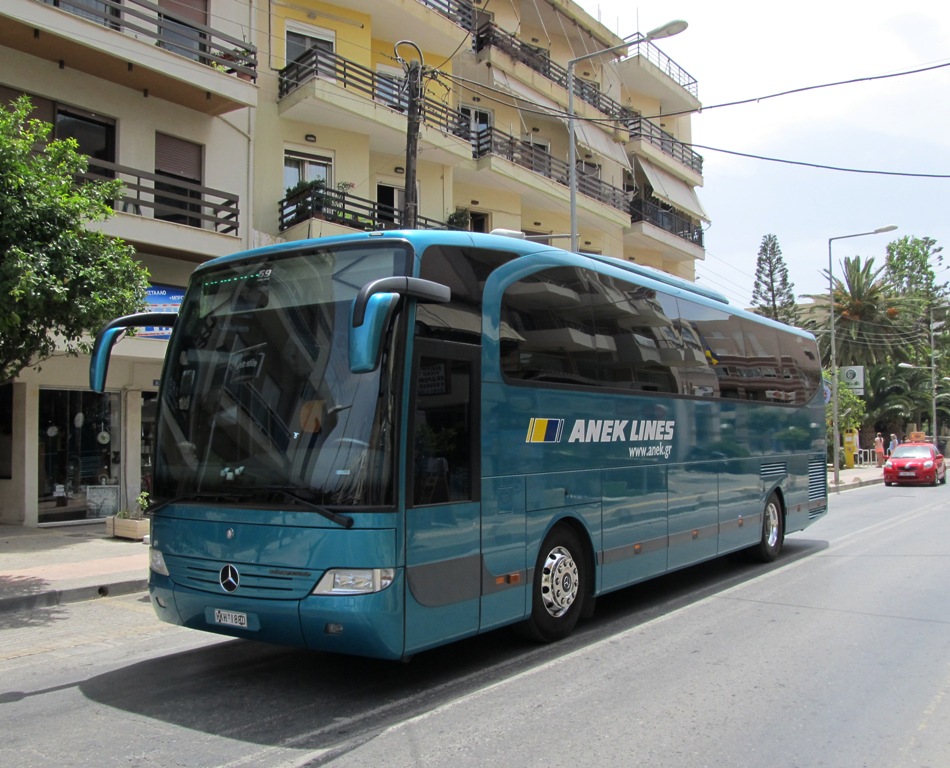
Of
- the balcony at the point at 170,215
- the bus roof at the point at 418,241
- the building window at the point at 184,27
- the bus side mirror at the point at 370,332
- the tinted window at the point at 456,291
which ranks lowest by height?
the bus side mirror at the point at 370,332

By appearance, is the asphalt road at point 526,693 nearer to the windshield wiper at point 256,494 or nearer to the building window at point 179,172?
the windshield wiper at point 256,494

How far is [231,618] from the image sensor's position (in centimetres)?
555

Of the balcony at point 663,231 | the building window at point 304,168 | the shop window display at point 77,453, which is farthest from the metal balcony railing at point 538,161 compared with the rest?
the shop window display at point 77,453

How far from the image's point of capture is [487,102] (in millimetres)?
24812

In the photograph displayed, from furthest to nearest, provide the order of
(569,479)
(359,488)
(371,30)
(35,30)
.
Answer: (371,30) < (35,30) < (569,479) < (359,488)

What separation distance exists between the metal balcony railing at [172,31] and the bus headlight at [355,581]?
12.8m

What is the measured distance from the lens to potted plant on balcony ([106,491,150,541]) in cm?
1342

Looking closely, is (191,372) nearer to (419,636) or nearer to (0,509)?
(419,636)

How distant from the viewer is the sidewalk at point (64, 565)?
924 cm

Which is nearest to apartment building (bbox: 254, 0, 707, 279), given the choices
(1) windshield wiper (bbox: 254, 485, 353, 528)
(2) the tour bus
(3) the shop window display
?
(3) the shop window display

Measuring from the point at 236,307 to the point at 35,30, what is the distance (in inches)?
420

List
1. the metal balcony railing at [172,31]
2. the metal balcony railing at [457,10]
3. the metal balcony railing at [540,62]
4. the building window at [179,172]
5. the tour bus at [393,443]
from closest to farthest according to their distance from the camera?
the tour bus at [393,443] < the metal balcony railing at [172,31] < the building window at [179,172] < the metal balcony railing at [457,10] < the metal balcony railing at [540,62]

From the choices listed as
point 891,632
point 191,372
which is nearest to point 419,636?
point 191,372

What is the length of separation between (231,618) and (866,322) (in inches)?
1815
